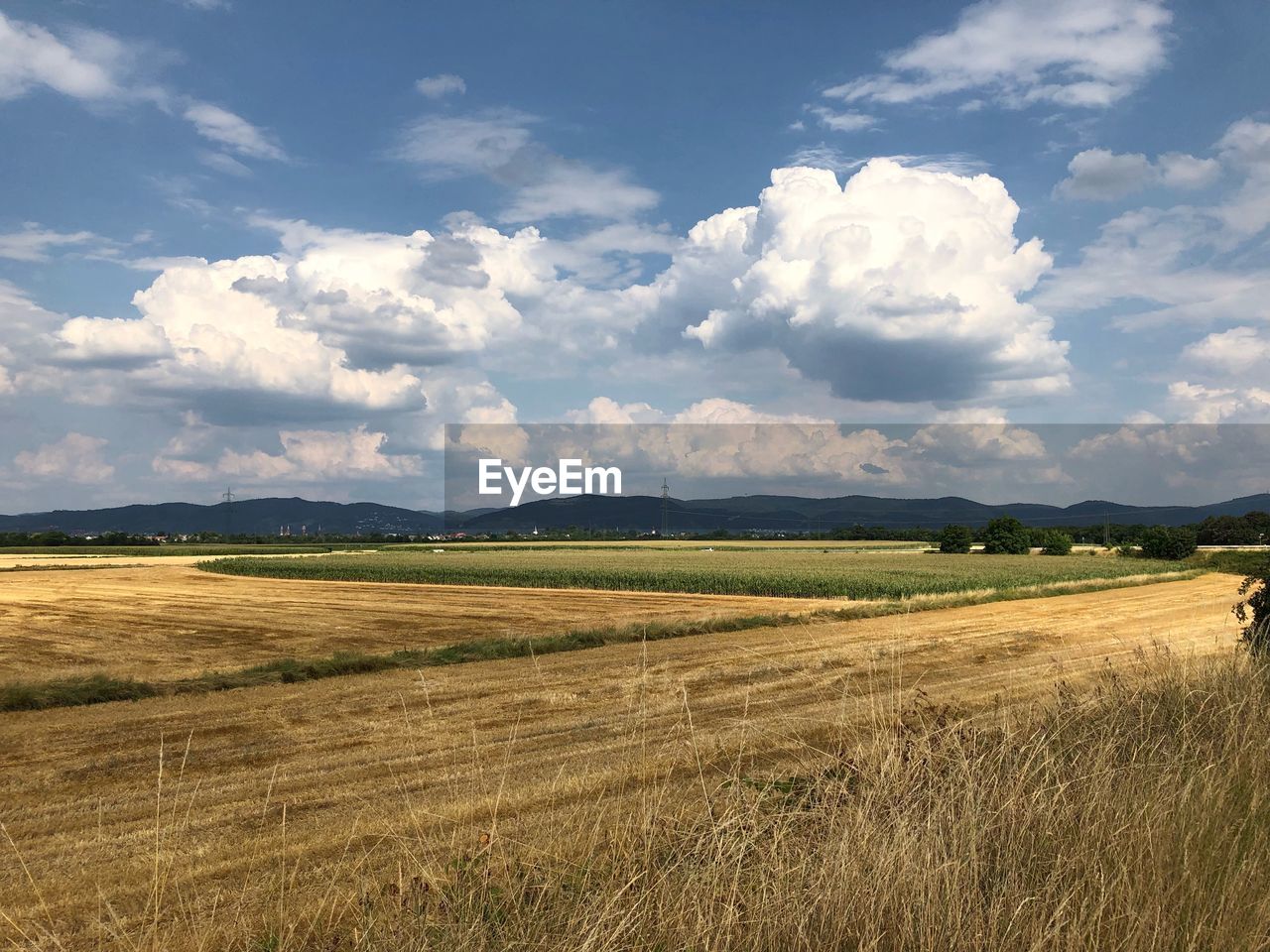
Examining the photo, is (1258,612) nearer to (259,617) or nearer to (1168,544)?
(259,617)

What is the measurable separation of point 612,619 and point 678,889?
25847 mm

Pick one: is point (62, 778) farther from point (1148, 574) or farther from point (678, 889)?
point (1148, 574)

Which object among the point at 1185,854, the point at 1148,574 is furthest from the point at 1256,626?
the point at 1148,574

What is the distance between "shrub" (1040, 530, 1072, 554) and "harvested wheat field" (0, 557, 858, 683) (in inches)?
2432

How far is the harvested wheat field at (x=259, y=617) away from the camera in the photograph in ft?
77.5

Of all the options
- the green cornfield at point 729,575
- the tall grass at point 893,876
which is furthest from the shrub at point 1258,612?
the green cornfield at point 729,575

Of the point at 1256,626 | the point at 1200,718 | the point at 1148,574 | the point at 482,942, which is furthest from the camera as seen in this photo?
the point at 1148,574

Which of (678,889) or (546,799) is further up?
(678,889)

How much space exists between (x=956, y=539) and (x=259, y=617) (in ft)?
278

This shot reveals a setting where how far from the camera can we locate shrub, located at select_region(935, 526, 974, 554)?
102 meters

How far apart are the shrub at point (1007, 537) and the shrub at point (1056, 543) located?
1.76 metres

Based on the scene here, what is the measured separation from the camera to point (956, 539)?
102500mm

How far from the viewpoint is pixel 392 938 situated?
4.78 m

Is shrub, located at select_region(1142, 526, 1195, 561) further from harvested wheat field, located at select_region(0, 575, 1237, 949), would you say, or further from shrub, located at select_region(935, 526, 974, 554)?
harvested wheat field, located at select_region(0, 575, 1237, 949)
